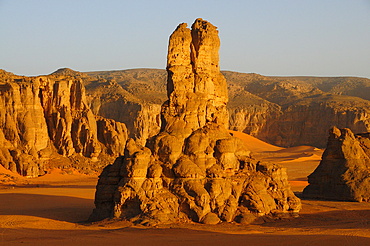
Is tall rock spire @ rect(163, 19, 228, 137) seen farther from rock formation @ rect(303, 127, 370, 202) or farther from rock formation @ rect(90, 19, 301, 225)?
rock formation @ rect(303, 127, 370, 202)

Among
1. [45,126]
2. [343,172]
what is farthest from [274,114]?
[343,172]

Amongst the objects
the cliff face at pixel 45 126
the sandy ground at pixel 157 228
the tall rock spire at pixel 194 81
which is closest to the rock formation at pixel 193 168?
the tall rock spire at pixel 194 81

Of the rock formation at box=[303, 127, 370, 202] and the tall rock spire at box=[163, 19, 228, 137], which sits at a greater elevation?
the tall rock spire at box=[163, 19, 228, 137]

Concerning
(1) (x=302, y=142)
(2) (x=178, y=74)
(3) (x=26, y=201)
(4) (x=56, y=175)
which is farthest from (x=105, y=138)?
(1) (x=302, y=142)

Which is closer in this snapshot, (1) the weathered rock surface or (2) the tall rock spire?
(2) the tall rock spire

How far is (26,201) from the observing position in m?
34.3

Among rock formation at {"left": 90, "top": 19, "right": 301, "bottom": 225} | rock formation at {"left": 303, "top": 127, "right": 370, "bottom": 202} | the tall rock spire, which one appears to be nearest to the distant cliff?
rock formation at {"left": 303, "top": 127, "right": 370, "bottom": 202}

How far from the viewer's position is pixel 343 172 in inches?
1296

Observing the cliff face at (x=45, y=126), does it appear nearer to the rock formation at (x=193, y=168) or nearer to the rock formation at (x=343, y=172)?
the rock formation at (x=343, y=172)

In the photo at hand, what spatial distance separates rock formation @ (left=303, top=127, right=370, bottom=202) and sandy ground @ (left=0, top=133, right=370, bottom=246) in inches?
45.6

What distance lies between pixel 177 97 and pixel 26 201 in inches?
487

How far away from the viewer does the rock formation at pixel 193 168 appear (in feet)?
77.4

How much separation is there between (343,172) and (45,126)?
1140 inches

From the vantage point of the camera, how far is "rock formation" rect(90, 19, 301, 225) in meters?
23.6
